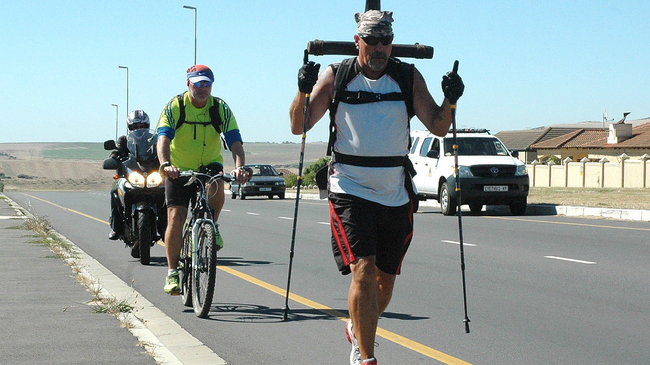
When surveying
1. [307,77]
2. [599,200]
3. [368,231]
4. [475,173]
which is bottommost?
[599,200]

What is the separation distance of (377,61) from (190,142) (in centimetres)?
307

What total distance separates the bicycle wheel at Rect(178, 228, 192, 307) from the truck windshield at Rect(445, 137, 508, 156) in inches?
625

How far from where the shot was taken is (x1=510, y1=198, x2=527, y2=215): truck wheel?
2306cm

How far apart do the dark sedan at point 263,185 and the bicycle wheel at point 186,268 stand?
101 ft

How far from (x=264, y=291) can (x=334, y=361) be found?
3203 mm

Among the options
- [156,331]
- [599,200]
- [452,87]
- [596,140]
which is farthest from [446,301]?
[596,140]

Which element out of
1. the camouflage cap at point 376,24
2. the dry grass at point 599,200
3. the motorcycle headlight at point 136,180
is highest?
the camouflage cap at point 376,24

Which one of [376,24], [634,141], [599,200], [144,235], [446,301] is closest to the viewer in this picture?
[376,24]

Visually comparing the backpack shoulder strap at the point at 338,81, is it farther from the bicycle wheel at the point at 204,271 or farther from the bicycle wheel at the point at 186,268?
the bicycle wheel at the point at 186,268

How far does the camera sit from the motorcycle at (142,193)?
1095cm

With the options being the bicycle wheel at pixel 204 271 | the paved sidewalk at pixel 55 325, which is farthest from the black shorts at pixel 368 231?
the bicycle wheel at pixel 204 271

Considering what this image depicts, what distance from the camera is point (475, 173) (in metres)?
22.3

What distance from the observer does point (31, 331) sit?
21.5 feet

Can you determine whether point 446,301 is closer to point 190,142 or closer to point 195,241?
point 195,241
